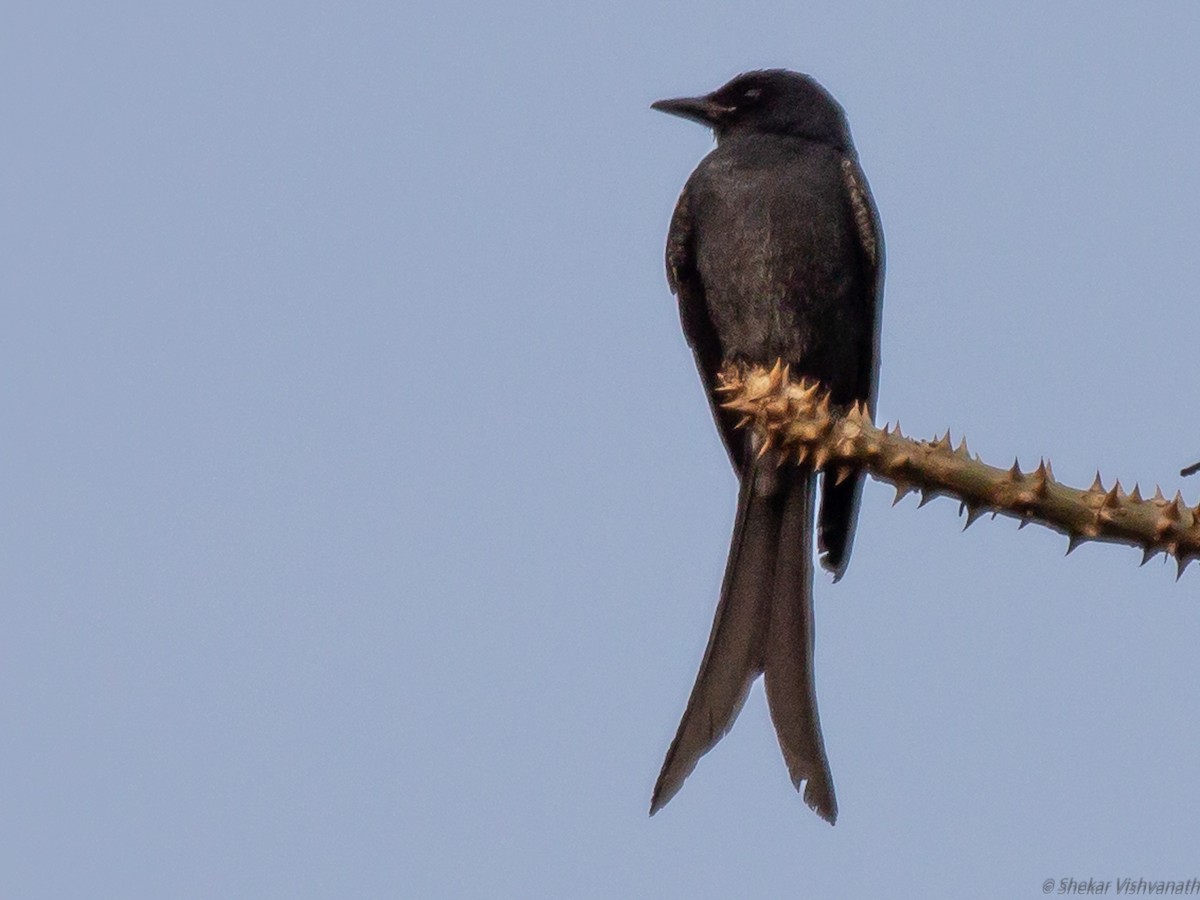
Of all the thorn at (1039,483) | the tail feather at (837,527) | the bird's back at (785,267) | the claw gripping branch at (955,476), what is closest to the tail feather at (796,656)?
the tail feather at (837,527)

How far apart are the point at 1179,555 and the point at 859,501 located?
3250 mm

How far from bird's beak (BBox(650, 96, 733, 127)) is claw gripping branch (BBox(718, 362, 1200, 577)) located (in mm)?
3346

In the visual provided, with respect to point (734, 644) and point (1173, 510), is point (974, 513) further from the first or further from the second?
point (734, 644)

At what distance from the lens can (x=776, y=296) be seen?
526 cm

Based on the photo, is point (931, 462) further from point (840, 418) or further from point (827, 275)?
point (827, 275)

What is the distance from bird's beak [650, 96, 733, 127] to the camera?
6000mm

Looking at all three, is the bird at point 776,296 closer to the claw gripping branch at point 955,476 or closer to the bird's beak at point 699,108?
the bird's beak at point 699,108

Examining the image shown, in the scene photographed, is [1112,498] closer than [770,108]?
Yes

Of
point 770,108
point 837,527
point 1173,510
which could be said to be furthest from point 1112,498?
point 770,108

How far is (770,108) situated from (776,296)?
989 millimetres

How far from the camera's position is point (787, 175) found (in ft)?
17.9

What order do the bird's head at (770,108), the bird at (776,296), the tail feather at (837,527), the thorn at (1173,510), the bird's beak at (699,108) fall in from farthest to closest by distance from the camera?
the bird's beak at (699,108)
the bird's head at (770,108)
the tail feather at (837,527)
the bird at (776,296)
the thorn at (1173,510)

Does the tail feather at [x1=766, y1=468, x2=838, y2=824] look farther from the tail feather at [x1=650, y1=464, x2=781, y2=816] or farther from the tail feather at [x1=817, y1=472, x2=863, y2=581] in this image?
the tail feather at [x1=817, y1=472, x2=863, y2=581]

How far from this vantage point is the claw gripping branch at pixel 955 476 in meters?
2.07
